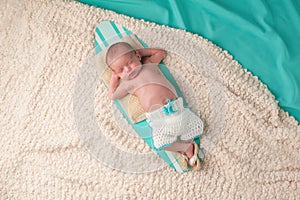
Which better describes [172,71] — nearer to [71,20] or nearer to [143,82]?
[143,82]

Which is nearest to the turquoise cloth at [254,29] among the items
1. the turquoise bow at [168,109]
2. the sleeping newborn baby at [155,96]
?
the sleeping newborn baby at [155,96]

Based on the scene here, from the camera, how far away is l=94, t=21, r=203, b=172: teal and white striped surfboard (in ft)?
4.05

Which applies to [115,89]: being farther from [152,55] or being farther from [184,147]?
[184,147]

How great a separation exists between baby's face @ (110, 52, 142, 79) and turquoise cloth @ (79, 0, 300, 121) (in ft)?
0.57

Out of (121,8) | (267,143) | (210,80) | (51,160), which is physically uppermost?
(121,8)

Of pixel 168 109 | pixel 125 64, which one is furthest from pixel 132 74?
pixel 168 109

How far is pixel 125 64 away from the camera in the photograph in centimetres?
122

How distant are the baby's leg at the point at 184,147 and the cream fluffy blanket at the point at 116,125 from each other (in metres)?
0.05

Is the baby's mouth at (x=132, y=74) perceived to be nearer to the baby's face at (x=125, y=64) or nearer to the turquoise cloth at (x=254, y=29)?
the baby's face at (x=125, y=64)

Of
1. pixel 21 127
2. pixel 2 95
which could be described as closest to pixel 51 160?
pixel 21 127

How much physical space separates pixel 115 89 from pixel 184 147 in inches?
11.3

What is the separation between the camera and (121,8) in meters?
1.34

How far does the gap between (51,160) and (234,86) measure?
25.2 inches

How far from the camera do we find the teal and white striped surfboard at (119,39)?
1234 mm
